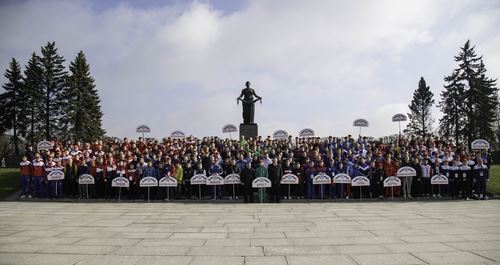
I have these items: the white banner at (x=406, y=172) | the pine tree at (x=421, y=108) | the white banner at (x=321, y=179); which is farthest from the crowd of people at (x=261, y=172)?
the pine tree at (x=421, y=108)

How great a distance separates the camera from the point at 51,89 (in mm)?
52188

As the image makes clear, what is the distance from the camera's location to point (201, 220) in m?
11.0

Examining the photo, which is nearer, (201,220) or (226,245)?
(226,245)

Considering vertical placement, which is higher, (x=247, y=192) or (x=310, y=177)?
(x=310, y=177)

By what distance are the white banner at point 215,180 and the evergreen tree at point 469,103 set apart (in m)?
40.4

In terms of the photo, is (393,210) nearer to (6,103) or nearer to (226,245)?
(226,245)

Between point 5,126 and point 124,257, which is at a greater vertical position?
point 5,126

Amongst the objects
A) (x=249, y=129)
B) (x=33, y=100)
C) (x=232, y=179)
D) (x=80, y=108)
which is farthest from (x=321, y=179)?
(x=33, y=100)

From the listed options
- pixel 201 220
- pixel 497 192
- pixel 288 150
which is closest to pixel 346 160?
pixel 288 150

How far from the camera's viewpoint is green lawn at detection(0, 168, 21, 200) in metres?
18.5

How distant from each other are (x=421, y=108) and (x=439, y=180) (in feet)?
183

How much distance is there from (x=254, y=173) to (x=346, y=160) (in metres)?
4.44

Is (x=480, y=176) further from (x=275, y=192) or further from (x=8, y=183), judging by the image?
(x=8, y=183)

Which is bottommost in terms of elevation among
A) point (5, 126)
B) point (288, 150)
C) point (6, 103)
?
point (288, 150)
